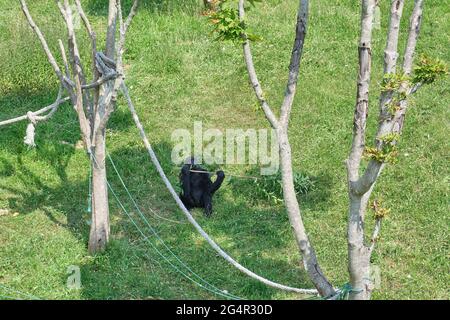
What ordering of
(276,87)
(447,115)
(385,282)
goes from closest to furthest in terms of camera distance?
(385,282) < (447,115) < (276,87)

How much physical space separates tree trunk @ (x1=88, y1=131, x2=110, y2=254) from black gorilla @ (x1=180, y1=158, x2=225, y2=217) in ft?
4.39

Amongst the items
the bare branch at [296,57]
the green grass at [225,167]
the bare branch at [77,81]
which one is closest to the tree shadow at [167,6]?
the green grass at [225,167]

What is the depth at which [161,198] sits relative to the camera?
968 cm

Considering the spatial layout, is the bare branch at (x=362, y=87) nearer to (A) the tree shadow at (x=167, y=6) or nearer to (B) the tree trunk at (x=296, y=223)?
(B) the tree trunk at (x=296, y=223)

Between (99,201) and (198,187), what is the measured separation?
5.10 feet

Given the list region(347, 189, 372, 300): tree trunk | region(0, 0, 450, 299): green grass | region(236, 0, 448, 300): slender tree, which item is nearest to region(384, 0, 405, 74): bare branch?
region(236, 0, 448, 300): slender tree

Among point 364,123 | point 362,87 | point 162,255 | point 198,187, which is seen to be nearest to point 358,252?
point 364,123

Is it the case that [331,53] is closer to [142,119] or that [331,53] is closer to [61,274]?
[142,119]

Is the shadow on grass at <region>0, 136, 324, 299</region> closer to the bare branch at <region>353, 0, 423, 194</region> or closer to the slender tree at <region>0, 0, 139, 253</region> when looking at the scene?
the slender tree at <region>0, 0, 139, 253</region>

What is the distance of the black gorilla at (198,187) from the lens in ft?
31.0

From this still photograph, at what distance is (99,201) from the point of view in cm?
831

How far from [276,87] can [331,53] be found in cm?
128

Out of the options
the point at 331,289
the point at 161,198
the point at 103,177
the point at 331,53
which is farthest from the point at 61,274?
the point at 331,53

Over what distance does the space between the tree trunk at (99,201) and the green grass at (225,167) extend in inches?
5.8
